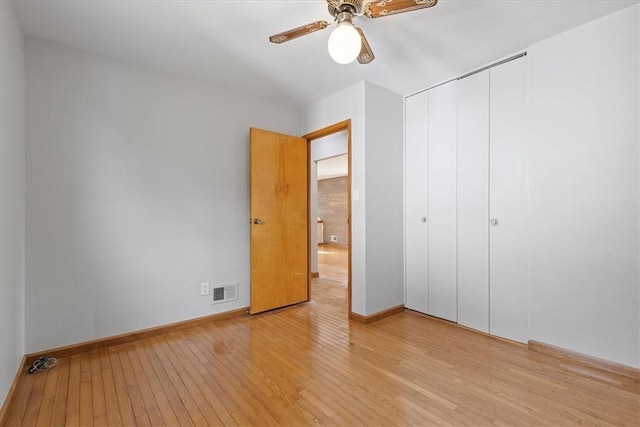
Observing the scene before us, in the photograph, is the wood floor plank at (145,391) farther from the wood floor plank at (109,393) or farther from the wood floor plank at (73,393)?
the wood floor plank at (73,393)

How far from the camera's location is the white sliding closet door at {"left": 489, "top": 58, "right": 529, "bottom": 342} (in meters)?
2.44

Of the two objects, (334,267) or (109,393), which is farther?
(334,267)

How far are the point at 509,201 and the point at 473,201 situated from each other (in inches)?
12.0

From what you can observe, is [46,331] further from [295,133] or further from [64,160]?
[295,133]

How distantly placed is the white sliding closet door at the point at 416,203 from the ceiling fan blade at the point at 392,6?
1.68 metres

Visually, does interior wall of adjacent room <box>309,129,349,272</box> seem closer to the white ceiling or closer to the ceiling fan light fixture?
the white ceiling

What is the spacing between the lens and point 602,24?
2.04m

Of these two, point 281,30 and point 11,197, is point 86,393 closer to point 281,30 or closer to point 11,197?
point 11,197

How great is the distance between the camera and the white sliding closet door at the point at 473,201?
105 inches

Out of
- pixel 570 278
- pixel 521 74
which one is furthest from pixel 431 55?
pixel 570 278

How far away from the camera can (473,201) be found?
2.77 meters

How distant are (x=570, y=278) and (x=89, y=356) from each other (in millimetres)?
3693

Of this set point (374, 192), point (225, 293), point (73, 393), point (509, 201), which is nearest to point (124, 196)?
point (225, 293)

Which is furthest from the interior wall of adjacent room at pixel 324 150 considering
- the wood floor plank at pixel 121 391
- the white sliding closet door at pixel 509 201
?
the wood floor plank at pixel 121 391
